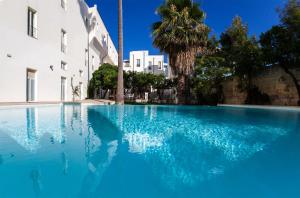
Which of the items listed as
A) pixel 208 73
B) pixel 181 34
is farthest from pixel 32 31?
pixel 208 73

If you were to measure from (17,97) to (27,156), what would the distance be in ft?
38.7

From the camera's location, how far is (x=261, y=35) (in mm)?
16000

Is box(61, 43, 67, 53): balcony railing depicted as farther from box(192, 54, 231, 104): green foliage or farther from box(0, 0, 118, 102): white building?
box(192, 54, 231, 104): green foliage

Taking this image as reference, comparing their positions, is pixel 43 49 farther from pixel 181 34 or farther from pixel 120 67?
pixel 181 34

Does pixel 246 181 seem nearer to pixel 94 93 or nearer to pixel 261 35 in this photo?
pixel 261 35

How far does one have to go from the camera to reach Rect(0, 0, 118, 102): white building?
13.4 meters

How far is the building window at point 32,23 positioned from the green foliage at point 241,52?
13875 millimetres

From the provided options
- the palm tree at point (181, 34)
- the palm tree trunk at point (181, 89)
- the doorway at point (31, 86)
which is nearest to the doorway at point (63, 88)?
the doorway at point (31, 86)

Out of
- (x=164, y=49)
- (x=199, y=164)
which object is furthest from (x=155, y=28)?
(x=199, y=164)

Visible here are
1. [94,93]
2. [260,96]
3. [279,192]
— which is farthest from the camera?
[94,93]

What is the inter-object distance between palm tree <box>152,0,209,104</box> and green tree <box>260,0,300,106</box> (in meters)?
4.35

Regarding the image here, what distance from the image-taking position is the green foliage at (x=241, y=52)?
16.6 metres

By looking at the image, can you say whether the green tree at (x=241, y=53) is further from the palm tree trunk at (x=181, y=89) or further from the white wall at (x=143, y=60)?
the white wall at (x=143, y=60)

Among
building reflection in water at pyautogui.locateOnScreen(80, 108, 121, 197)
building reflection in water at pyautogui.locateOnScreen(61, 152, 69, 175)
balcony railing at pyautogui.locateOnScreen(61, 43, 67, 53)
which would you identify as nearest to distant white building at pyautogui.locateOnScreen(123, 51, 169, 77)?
balcony railing at pyautogui.locateOnScreen(61, 43, 67, 53)
